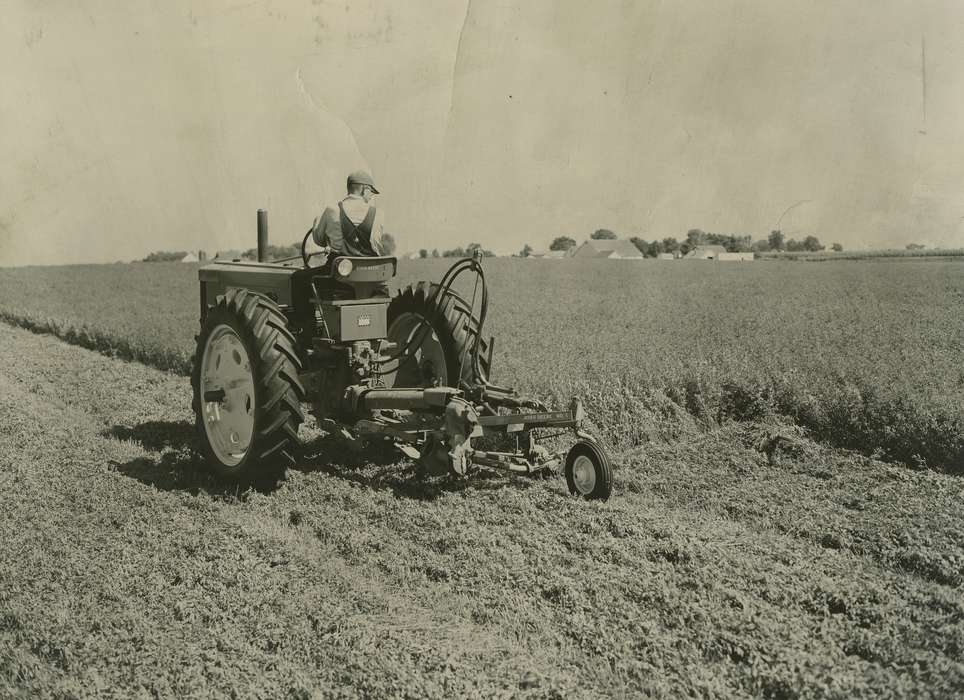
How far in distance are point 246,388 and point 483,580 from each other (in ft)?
9.24

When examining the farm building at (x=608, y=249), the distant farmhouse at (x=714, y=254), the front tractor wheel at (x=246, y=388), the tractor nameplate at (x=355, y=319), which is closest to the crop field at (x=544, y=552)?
the front tractor wheel at (x=246, y=388)

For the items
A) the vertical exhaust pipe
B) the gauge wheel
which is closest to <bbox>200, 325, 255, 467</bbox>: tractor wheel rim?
the gauge wheel

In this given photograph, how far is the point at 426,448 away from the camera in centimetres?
519

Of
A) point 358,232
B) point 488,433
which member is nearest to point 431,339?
point 358,232

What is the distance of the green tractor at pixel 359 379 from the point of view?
500 centimetres

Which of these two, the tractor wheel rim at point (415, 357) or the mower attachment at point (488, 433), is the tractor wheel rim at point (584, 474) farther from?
the tractor wheel rim at point (415, 357)

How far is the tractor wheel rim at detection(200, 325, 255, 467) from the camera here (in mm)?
5684

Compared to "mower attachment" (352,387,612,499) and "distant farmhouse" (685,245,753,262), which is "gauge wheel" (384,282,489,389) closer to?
"mower attachment" (352,387,612,499)

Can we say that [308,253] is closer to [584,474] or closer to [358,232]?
[358,232]

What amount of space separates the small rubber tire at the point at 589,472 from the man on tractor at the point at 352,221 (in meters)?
2.21

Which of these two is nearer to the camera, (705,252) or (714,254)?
(714,254)

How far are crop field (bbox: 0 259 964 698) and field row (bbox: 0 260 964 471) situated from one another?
0.14ft

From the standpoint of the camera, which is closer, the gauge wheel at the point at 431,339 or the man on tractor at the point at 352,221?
the man on tractor at the point at 352,221

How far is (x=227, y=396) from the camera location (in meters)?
5.81
